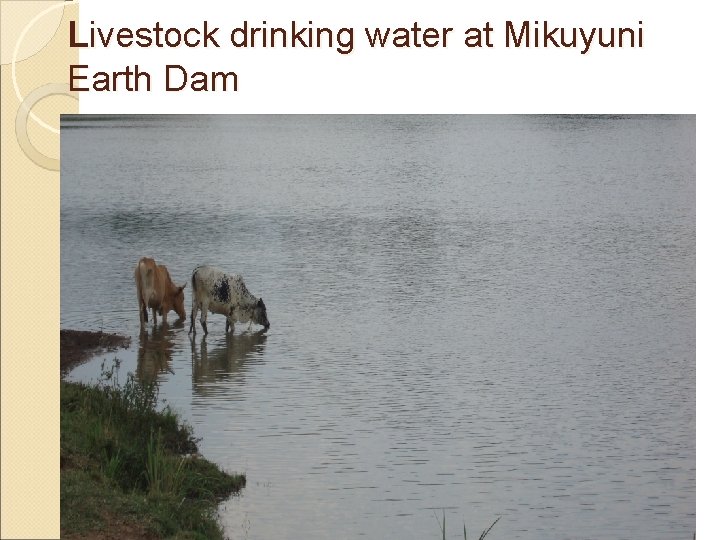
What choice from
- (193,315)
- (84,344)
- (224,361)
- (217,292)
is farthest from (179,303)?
(224,361)

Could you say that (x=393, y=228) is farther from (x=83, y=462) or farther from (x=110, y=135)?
(x=110, y=135)

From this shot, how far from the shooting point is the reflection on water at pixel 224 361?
19609mm

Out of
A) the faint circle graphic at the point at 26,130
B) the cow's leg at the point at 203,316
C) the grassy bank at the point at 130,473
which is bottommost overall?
the grassy bank at the point at 130,473

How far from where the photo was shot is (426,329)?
24297 mm

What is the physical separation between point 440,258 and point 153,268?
30.5 ft

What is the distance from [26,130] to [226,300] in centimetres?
1432

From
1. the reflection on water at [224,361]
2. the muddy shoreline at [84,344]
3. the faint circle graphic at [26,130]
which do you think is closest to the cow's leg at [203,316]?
the reflection on water at [224,361]

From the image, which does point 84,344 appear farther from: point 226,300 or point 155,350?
point 226,300

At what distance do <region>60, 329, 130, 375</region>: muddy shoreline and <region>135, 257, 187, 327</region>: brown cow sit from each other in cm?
98

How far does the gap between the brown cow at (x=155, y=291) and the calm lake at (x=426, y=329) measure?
1.07 feet

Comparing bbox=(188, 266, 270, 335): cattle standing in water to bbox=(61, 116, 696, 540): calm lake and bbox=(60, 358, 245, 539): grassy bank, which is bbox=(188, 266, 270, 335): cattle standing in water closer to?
bbox=(61, 116, 696, 540): calm lake

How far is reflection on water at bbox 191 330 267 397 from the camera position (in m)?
19.6

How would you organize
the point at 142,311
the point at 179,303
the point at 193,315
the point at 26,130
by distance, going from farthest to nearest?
the point at 179,303 → the point at 142,311 → the point at 193,315 → the point at 26,130

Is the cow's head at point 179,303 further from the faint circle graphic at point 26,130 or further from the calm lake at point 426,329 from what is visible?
the faint circle graphic at point 26,130
